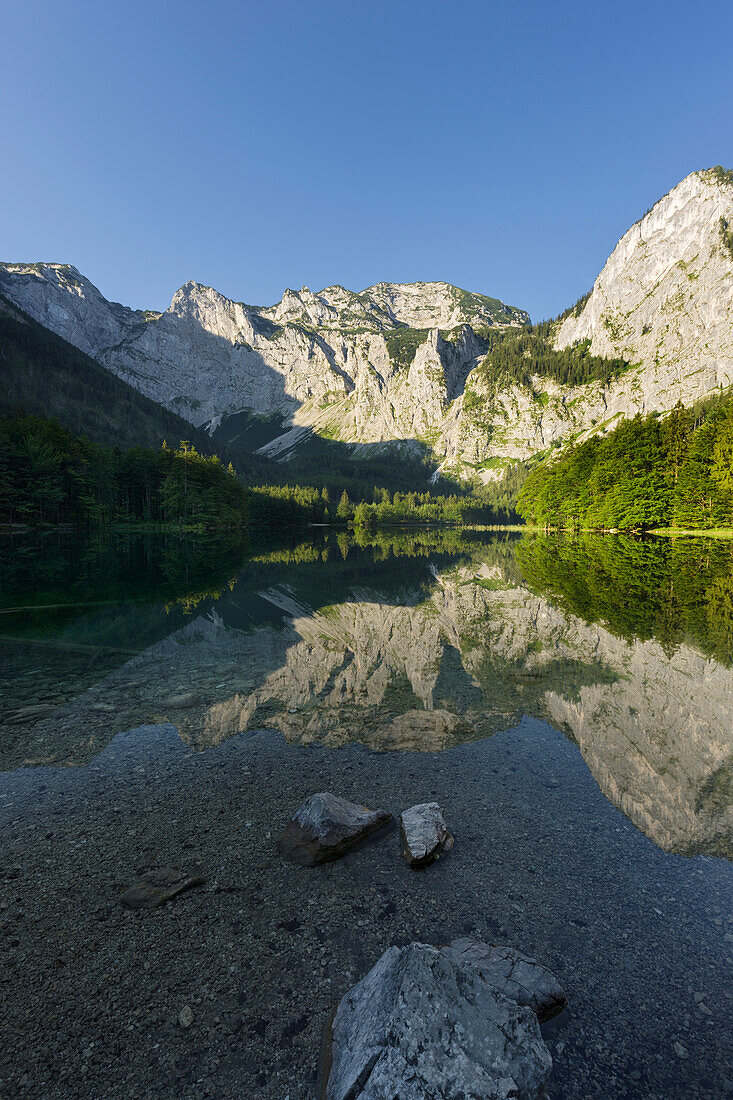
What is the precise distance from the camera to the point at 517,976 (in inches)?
167

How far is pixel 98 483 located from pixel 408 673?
98.6m

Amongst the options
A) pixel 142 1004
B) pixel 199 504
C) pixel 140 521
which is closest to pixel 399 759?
pixel 142 1004

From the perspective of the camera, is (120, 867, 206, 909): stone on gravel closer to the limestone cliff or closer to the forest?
the limestone cliff

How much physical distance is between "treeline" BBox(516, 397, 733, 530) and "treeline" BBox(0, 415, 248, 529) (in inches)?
3273

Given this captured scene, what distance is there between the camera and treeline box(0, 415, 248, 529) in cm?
7794

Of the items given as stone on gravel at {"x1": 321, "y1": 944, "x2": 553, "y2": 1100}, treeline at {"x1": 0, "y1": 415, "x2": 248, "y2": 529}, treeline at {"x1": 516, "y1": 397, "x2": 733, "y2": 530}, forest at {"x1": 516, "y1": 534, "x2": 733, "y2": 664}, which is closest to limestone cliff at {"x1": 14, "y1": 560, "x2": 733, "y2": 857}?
forest at {"x1": 516, "y1": 534, "x2": 733, "y2": 664}

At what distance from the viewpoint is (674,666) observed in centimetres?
1402

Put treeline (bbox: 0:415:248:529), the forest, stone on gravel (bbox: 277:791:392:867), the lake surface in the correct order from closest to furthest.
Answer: the lake surface
stone on gravel (bbox: 277:791:392:867)
the forest
treeline (bbox: 0:415:248:529)

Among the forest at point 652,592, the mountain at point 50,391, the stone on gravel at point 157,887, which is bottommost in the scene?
the stone on gravel at point 157,887

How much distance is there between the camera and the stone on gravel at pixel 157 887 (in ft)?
18.4

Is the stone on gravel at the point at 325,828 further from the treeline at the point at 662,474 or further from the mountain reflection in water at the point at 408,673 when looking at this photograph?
the treeline at the point at 662,474

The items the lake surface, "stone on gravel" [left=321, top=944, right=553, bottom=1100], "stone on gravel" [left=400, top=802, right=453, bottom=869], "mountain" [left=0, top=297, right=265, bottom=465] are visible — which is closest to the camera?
"stone on gravel" [left=321, top=944, right=553, bottom=1100]

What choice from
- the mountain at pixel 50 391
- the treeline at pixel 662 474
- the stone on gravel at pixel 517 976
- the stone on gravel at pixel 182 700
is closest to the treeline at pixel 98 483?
the treeline at pixel 662 474

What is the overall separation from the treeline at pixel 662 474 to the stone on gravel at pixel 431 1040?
241 ft
